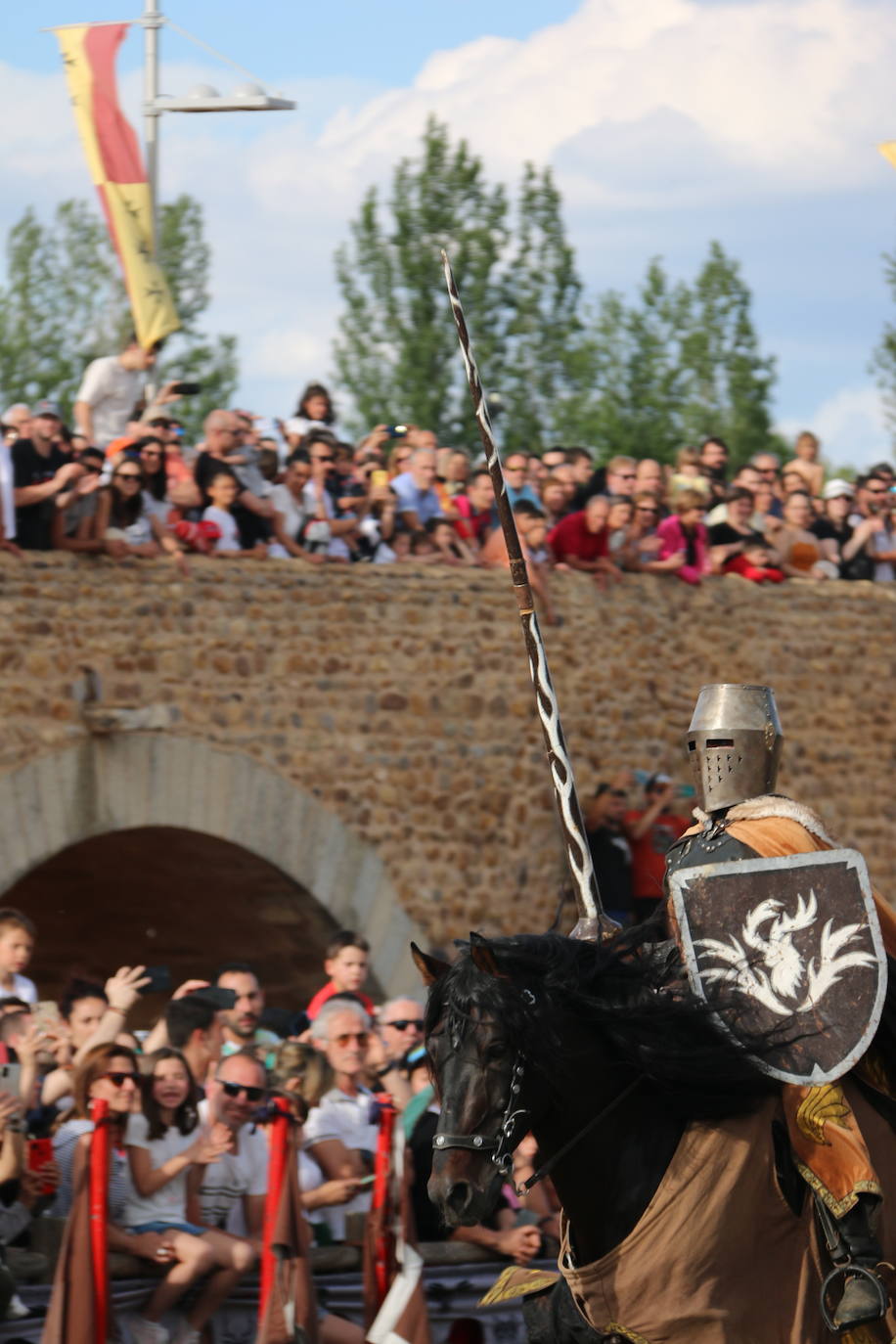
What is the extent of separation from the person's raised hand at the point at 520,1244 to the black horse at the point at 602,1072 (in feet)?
10.0

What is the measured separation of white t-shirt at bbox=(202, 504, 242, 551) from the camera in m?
13.6

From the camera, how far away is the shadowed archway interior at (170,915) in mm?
14773

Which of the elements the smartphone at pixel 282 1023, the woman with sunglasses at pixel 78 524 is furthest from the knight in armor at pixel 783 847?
the woman with sunglasses at pixel 78 524

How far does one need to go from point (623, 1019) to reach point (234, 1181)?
277 cm

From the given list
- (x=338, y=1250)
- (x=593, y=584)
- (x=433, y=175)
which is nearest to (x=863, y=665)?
(x=593, y=584)

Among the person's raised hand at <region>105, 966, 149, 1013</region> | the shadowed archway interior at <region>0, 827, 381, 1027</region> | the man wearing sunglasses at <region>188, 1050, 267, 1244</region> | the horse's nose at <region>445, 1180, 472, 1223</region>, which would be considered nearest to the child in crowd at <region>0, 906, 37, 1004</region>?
the person's raised hand at <region>105, 966, 149, 1013</region>

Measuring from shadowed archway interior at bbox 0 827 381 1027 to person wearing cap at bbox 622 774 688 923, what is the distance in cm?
191

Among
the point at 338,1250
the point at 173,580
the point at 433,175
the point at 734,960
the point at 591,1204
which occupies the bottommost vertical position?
the point at 338,1250

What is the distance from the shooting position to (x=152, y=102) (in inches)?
591

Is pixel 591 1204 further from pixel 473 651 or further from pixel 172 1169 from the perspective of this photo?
pixel 473 651

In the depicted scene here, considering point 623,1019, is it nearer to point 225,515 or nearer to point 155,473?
point 155,473

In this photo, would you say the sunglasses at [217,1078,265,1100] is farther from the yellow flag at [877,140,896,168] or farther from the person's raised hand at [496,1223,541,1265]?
the yellow flag at [877,140,896,168]

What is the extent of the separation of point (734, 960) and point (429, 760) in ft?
31.8

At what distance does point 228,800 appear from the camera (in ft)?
46.4
